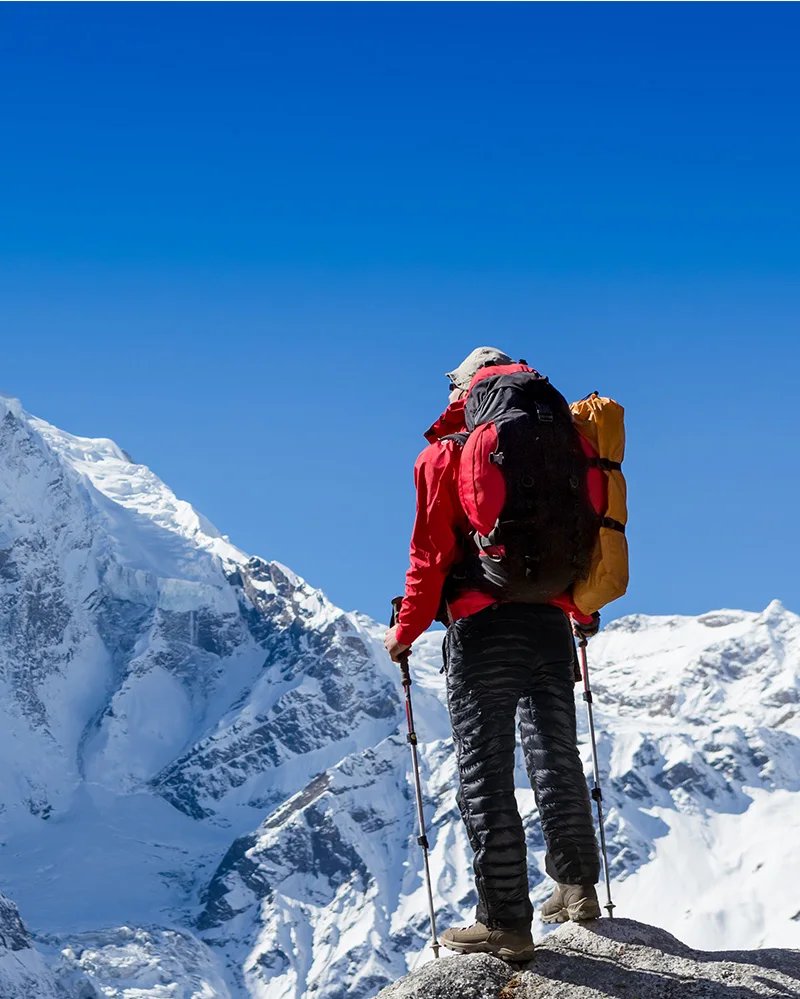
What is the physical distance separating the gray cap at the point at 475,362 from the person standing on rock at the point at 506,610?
0.02m

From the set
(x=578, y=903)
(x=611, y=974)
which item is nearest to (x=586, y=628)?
(x=578, y=903)

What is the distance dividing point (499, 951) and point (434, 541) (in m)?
2.66

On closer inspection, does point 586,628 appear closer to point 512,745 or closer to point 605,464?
point 512,745

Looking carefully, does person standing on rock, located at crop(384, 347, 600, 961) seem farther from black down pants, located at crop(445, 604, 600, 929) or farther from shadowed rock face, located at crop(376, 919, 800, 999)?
shadowed rock face, located at crop(376, 919, 800, 999)

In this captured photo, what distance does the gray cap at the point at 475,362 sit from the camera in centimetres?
1074

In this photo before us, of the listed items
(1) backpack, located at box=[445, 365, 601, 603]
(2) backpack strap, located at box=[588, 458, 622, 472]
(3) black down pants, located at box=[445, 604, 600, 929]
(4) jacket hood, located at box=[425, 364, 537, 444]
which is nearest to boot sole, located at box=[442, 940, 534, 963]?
(3) black down pants, located at box=[445, 604, 600, 929]

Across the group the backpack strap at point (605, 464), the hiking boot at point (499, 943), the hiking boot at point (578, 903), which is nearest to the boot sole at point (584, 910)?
the hiking boot at point (578, 903)

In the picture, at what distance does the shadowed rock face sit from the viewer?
372 inches

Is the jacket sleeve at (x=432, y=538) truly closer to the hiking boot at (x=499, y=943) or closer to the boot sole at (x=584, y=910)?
the hiking boot at (x=499, y=943)

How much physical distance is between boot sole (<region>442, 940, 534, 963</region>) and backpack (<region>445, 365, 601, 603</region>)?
2.24m

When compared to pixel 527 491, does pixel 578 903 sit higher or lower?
lower

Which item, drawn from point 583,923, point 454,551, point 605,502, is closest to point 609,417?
point 605,502

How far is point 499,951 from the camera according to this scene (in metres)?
9.91

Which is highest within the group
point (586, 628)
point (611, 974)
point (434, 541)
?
point (434, 541)
